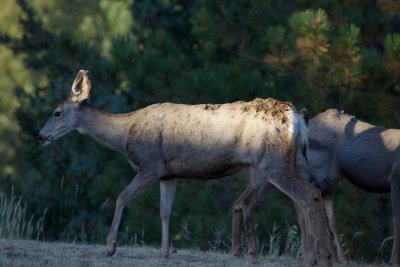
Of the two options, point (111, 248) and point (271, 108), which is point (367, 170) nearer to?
point (271, 108)

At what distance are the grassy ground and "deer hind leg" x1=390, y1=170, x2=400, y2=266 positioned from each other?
21.4 inches

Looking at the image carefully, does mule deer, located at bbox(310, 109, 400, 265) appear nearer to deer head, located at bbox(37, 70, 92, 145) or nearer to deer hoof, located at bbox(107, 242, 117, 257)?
deer head, located at bbox(37, 70, 92, 145)

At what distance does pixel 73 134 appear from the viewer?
2475 centimetres

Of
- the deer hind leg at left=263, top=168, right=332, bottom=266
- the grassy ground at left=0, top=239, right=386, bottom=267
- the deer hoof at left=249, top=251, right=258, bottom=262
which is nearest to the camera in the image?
the grassy ground at left=0, top=239, right=386, bottom=267

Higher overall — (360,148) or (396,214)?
(360,148)

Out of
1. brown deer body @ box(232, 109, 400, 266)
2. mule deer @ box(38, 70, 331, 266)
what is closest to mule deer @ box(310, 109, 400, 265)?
brown deer body @ box(232, 109, 400, 266)

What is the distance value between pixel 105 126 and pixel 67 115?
60 centimetres

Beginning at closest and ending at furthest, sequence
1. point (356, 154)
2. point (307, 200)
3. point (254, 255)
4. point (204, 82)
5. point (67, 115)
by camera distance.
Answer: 1. point (307, 200)
2. point (254, 255)
3. point (67, 115)
4. point (356, 154)
5. point (204, 82)

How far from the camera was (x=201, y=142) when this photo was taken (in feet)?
39.9

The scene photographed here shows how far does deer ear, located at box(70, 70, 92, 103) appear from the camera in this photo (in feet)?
44.1

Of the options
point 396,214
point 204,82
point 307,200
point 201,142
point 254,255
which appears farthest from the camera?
point 204,82

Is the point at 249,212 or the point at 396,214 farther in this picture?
the point at 396,214

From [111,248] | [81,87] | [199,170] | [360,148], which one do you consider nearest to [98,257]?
[111,248]

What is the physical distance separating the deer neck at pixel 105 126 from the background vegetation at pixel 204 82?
3.18m
